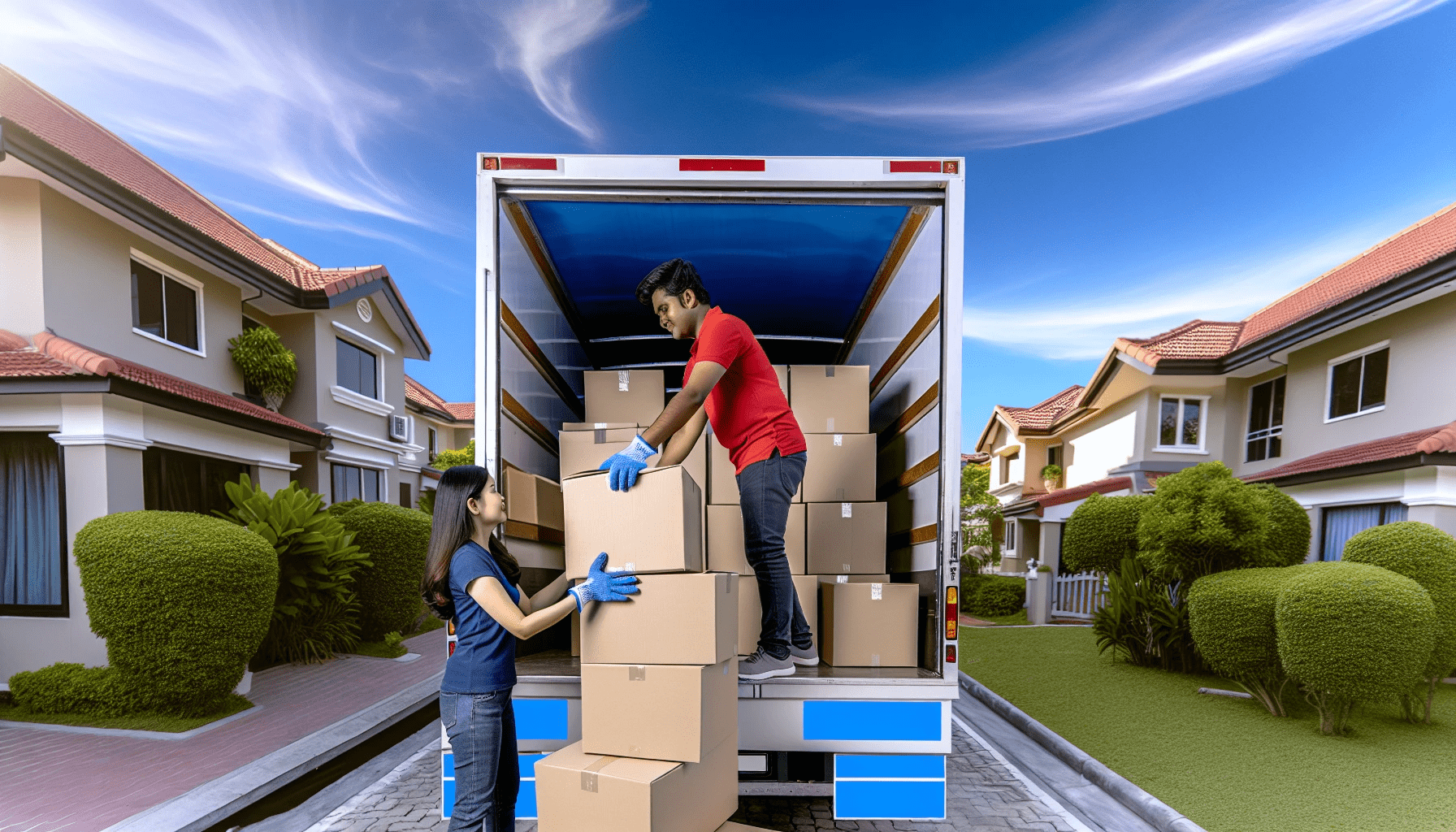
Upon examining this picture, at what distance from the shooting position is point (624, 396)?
4.09 meters

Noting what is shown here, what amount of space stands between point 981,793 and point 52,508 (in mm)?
7866

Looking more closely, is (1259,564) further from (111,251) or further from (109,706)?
(111,251)

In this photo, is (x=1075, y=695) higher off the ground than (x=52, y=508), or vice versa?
(x=52, y=508)

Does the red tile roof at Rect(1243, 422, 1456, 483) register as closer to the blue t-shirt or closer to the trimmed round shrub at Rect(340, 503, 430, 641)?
the blue t-shirt

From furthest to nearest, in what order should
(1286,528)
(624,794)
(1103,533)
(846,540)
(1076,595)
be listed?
(1076,595) → (1103,533) → (1286,528) → (846,540) → (624,794)

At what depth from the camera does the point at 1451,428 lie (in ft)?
25.5

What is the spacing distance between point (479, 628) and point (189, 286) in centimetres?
934

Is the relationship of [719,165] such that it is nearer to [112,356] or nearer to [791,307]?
[791,307]

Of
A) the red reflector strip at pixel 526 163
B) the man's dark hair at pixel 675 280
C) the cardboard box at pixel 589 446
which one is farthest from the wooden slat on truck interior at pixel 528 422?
the red reflector strip at pixel 526 163

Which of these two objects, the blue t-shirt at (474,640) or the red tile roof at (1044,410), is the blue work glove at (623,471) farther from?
the red tile roof at (1044,410)

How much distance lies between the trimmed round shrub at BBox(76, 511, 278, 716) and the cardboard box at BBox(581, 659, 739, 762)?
4.11 m

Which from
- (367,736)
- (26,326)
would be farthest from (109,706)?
(26,326)

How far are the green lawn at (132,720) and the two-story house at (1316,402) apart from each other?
1205cm

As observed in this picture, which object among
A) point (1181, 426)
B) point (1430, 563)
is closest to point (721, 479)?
point (1430, 563)
